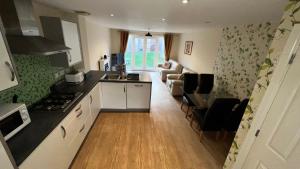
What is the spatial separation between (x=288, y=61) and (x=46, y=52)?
233 cm

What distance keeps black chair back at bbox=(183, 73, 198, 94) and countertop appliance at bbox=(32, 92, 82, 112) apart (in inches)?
105

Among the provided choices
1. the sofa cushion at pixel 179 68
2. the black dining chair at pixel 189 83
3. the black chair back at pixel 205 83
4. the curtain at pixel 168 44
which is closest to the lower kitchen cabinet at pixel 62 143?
the black dining chair at pixel 189 83

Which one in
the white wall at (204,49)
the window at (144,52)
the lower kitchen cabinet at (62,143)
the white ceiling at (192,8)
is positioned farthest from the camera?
the window at (144,52)

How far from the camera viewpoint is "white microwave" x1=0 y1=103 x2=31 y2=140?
1.15 meters

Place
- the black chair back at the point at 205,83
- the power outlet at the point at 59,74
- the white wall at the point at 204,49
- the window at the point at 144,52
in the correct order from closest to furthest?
the power outlet at the point at 59,74, the black chair back at the point at 205,83, the white wall at the point at 204,49, the window at the point at 144,52

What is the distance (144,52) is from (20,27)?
22.3ft

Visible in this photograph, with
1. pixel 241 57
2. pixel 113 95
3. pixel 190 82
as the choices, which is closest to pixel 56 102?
pixel 113 95

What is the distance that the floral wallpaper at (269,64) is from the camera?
→ 113cm

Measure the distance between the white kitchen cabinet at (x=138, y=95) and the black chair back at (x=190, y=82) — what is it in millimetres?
1120

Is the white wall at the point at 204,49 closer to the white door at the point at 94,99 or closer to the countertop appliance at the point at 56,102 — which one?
the white door at the point at 94,99

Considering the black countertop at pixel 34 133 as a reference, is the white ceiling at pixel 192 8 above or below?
above

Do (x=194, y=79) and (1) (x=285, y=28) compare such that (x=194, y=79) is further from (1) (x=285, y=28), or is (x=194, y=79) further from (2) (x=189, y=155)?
(1) (x=285, y=28)

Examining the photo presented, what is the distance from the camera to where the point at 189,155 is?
7.55ft

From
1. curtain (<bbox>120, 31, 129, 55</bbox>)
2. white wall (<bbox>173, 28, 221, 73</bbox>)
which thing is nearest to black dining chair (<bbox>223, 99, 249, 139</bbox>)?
white wall (<bbox>173, 28, 221, 73</bbox>)
